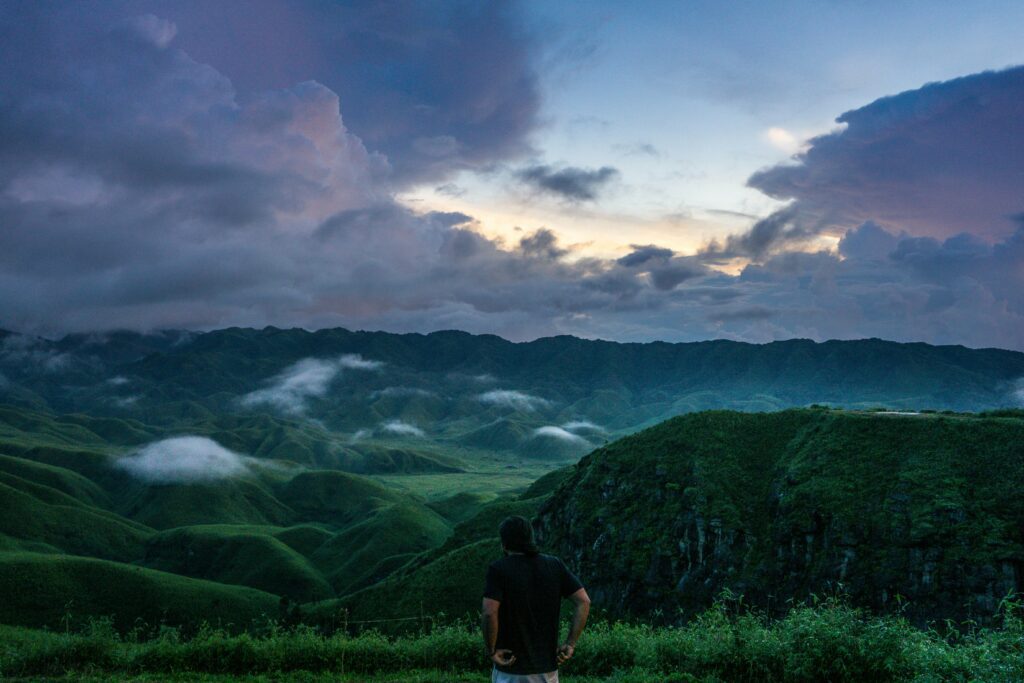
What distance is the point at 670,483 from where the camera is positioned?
261 ft

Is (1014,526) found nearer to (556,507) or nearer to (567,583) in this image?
(556,507)

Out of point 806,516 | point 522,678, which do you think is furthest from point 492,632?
point 806,516

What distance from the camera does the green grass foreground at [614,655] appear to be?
13.6m

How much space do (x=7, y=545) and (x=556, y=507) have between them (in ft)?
433

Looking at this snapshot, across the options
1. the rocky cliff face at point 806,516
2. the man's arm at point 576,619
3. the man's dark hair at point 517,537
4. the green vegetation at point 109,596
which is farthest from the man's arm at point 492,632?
the green vegetation at point 109,596

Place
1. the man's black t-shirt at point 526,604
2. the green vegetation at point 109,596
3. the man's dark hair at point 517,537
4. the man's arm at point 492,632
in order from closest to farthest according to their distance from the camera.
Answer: the man's arm at point 492,632, the man's black t-shirt at point 526,604, the man's dark hair at point 517,537, the green vegetation at point 109,596

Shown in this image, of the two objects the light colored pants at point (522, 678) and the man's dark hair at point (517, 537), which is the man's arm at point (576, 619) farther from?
the man's dark hair at point (517, 537)

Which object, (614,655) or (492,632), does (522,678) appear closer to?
(492,632)

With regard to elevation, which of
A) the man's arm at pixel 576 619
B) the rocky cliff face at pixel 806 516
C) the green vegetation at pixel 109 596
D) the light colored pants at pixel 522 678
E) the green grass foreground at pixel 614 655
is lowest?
the green vegetation at pixel 109 596

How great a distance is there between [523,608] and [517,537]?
0.96 m

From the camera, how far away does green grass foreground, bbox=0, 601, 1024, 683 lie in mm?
13609

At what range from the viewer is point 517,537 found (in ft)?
28.7

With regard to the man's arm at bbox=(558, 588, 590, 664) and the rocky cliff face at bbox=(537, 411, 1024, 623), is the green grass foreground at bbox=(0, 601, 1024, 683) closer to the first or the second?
the man's arm at bbox=(558, 588, 590, 664)

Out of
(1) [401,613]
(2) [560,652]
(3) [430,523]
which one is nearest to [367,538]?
(3) [430,523]
